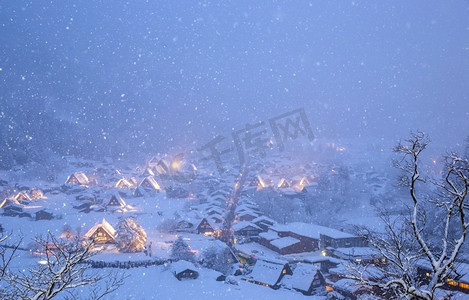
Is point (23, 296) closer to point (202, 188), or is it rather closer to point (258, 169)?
point (202, 188)

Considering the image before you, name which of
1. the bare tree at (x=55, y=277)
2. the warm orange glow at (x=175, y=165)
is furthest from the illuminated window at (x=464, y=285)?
the warm orange glow at (x=175, y=165)

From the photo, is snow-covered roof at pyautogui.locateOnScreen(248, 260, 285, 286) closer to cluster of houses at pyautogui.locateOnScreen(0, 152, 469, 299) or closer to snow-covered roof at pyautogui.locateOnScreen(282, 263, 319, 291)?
cluster of houses at pyautogui.locateOnScreen(0, 152, 469, 299)

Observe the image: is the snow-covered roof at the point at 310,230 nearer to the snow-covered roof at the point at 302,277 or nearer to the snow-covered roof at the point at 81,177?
the snow-covered roof at the point at 302,277

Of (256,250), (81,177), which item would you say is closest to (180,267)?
(256,250)

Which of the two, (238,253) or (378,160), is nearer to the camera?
(238,253)

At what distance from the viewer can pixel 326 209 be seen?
4125 centimetres

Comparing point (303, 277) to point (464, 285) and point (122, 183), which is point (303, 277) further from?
point (122, 183)

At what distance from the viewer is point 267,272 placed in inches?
847

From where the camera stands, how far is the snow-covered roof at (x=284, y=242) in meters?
28.0

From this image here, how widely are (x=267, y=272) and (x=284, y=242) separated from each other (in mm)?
7618

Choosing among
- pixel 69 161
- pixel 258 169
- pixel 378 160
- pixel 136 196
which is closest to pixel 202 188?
pixel 136 196

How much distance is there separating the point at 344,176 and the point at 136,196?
37.6 meters

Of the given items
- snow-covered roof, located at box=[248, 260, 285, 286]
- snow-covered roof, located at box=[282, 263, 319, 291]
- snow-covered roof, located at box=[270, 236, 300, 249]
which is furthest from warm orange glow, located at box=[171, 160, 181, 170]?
snow-covered roof, located at box=[282, 263, 319, 291]

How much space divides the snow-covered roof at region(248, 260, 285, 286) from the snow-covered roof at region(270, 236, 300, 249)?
5836 mm
